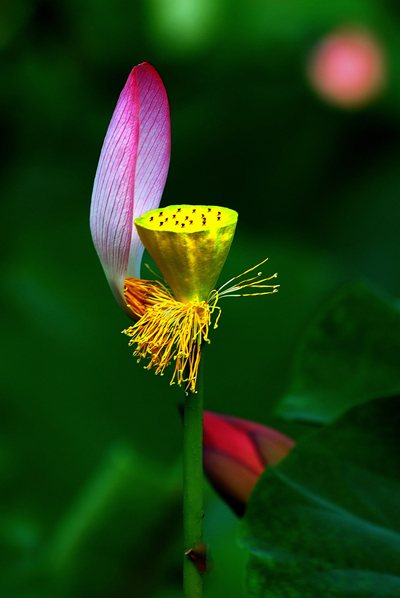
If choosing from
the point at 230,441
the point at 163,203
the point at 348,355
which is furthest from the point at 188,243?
the point at 163,203

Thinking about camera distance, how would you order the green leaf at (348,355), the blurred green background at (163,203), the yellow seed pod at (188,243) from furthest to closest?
the blurred green background at (163,203), the green leaf at (348,355), the yellow seed pod at (188,243)

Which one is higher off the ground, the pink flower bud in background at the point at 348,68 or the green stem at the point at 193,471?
the pink flower bud in background at the point at 348,68

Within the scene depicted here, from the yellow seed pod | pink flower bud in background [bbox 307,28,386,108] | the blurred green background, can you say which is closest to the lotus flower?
the yellow seed pod

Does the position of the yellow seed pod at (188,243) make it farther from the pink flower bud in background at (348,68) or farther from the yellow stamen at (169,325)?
the pink flower bud in background at (348,68)

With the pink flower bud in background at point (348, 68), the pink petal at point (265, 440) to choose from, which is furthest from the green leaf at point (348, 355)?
the pink flower bud in background at point (348, 68)

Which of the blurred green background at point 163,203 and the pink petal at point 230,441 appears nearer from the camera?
the pink petal at point 230,441

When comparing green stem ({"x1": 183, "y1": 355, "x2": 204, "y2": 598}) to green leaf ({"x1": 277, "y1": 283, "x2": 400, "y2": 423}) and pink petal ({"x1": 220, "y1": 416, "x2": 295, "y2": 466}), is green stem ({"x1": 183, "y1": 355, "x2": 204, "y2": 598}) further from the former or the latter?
green leaf ({"x1": 277, "y1": 283, "x2": 400, "y2": 423})

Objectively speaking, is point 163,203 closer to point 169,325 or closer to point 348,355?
point 348,355
